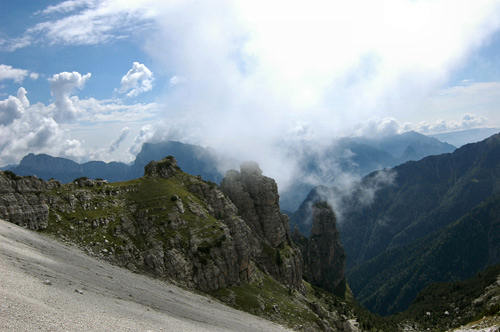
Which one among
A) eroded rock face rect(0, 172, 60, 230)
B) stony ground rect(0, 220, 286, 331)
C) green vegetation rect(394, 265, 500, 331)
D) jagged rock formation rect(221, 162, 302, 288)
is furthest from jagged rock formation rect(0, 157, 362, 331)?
green vegetation rect(394, 265, 500, 331)

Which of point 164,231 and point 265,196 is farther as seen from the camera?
point 265,196

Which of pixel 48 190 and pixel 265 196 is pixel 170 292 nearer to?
pixel 48 190

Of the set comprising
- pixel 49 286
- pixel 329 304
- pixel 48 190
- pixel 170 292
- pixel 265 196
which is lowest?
pixel 329 304

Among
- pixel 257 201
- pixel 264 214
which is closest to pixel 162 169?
pixel 257 201

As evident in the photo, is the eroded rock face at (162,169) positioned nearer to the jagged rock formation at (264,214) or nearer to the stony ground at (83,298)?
the jagged rock formation at (264,214)

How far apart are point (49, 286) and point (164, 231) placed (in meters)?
41.6

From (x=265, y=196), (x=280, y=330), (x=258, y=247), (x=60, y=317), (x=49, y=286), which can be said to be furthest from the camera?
(x=265, y=196)

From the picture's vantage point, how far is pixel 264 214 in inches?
5389

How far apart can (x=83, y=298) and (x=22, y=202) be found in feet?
121

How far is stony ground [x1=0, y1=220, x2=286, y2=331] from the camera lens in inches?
1211

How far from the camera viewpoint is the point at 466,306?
12225 centimetres

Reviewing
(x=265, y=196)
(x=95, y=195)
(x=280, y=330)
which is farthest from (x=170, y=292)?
(x=265, y=196)

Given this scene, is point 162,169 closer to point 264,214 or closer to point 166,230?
point 166,230

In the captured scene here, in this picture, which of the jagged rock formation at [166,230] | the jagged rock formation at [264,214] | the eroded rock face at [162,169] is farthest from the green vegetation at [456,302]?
the eroded rock face at [162,169]
